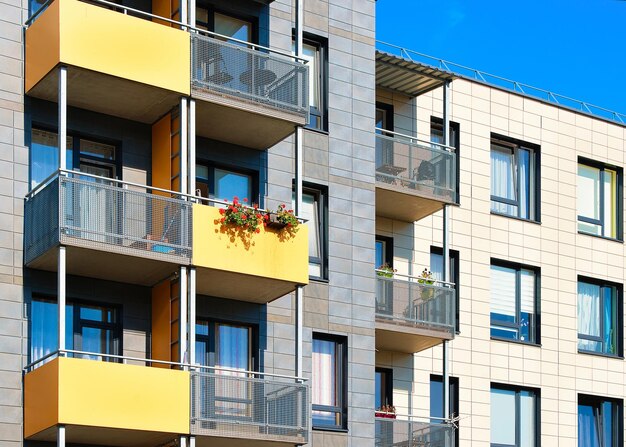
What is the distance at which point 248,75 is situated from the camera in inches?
1070

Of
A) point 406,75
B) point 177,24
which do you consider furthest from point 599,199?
point 177,24

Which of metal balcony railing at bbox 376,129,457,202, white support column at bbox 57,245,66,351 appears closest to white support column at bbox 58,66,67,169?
white support column at bbox 57,245,66,351

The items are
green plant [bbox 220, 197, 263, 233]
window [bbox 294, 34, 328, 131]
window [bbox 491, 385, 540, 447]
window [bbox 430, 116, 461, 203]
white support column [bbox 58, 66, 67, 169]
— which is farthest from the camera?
window [bbox 430, 116, 461, 203]

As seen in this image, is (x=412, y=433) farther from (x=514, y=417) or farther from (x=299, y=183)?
(x=299, y=183)

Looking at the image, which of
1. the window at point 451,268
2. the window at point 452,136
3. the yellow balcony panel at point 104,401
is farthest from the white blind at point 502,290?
the yellow balcony panel at point 104,401

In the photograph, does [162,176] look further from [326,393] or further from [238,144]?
[326,393]

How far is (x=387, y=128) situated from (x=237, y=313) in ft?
25.3

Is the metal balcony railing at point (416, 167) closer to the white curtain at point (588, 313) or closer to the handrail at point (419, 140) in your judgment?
the handrail at point (419, 140)

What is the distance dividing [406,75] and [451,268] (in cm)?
463

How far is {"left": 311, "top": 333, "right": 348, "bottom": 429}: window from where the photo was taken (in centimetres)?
2822

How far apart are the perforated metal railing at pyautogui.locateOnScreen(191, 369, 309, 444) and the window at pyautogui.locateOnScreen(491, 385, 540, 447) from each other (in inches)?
333

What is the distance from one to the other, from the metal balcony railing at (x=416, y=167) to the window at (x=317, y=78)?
1.87m

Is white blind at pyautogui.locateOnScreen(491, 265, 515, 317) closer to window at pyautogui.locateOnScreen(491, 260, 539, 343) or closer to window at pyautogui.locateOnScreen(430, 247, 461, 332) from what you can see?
window at pyautogui.locateOnScreen(491, 260, 539, 343)

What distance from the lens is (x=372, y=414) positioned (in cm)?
2875
